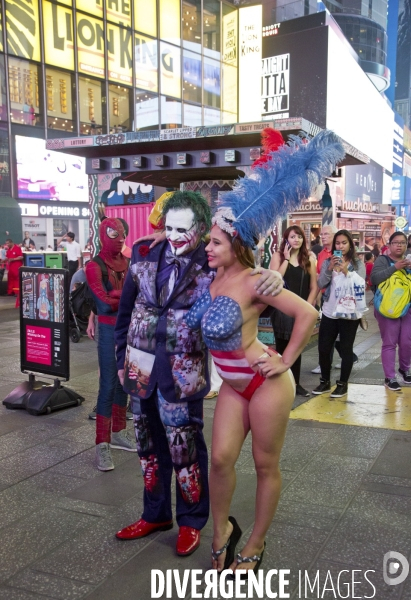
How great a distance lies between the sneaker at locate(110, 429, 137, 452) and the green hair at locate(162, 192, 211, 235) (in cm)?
231

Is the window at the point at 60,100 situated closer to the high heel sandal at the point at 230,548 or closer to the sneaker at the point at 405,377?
the sneaker at the point at 405,377

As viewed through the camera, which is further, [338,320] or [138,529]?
[338,320]

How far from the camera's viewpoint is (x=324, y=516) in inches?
133

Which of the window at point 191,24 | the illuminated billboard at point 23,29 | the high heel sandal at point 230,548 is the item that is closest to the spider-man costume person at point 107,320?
the high heel sandal at point 230,548

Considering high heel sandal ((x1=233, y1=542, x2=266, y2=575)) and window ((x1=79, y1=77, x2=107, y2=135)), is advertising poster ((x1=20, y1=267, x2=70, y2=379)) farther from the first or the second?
window ((x1=79, y1=77, x2=107, y2=135))

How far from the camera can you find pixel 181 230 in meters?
2.96

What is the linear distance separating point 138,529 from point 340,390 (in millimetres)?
3562

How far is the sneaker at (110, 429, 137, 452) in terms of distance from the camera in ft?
15.1

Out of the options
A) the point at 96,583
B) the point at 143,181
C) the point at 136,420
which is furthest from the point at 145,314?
the point at 143,181

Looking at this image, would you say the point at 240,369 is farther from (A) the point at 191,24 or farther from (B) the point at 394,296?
(A) the point at 191,24

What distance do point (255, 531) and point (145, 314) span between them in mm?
1233

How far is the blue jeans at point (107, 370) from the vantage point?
4.29m

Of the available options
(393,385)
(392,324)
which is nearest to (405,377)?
(393,385)

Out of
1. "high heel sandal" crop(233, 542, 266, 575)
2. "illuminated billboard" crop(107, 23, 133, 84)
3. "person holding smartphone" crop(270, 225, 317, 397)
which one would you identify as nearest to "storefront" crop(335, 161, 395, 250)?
"illuminated billboard" crop(107, 23, 133, 84)
